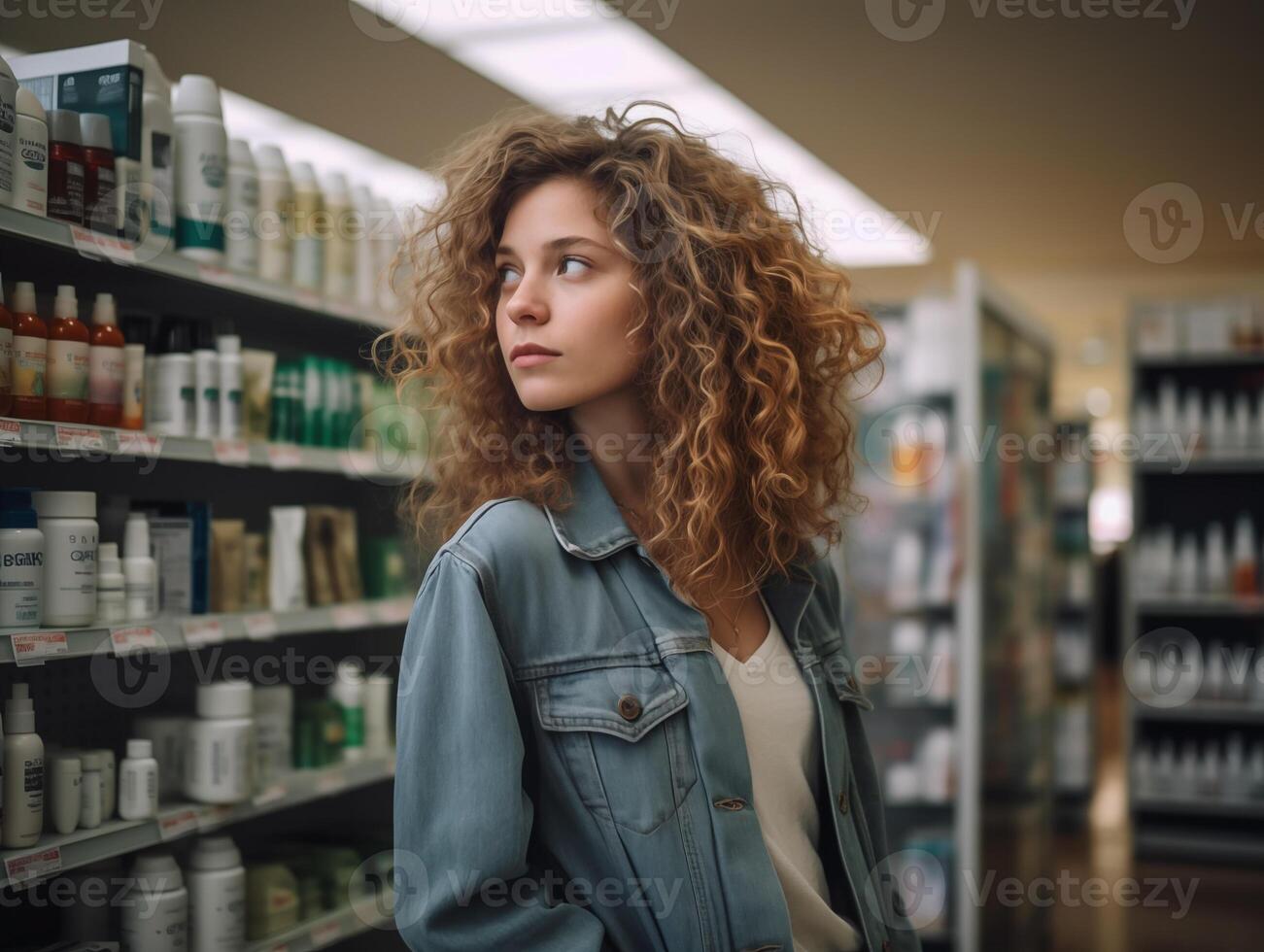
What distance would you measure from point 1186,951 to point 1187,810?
1866mm

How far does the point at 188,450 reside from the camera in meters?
2.25

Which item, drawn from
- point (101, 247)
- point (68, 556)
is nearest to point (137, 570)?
point (68, 556)

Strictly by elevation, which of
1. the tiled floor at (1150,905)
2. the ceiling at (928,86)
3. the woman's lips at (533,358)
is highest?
the ceiling at (928,86)

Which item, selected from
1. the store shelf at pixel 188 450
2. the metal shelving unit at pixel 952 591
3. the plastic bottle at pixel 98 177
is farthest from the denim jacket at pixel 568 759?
the metal shelving unit at pixel 952 591

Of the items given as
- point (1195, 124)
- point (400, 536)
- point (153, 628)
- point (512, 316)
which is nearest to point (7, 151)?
point (153, 628)

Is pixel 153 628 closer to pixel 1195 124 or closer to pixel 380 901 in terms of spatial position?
pixel 380 901

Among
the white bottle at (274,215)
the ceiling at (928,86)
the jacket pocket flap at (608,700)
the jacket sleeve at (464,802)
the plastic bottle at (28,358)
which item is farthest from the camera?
the ceiling at (928,86)

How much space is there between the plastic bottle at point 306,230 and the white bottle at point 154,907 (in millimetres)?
1293

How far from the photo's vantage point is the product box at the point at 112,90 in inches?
83.6

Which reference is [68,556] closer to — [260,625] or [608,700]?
[260,625]

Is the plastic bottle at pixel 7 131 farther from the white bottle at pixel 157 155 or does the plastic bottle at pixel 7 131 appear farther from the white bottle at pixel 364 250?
the white bottle at pixel 364 250

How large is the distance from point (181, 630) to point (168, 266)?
715 mm

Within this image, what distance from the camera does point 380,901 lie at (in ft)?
9.64

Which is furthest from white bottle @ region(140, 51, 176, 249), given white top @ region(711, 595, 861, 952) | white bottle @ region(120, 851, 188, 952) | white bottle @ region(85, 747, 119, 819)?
white top @ region(711, 595, 861, 952)
